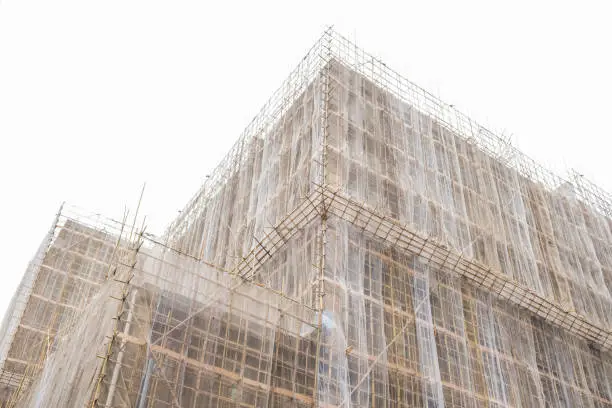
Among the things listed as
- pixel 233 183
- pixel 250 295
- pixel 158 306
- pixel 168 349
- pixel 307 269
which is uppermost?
pixel 233 183

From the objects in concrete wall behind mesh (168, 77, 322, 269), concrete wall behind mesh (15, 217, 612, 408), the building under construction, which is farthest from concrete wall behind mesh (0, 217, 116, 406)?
concrete wall behind mesh (15, 217, 612, 408)

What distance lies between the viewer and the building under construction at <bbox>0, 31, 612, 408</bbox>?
44.4 ft

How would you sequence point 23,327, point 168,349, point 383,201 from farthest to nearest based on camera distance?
point 23,327
point 383,201
point 168,349

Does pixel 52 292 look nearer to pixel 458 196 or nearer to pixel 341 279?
pixel 341 279

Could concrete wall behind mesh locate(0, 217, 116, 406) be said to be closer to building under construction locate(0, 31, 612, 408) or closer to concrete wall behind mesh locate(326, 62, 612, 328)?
building under construction locate(0, 31, 612, 408)

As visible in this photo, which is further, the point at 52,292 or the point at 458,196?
the point at 52,292

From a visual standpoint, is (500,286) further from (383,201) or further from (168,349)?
(168,349)

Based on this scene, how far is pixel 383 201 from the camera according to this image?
19094 mm

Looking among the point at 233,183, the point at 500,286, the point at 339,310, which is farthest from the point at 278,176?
the point at 500,286

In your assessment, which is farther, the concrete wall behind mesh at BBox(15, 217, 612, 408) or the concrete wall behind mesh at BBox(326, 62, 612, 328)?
the concrete wall behind mesh at BBox(326, 62, 612, 328)

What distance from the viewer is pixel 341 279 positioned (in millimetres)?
16594

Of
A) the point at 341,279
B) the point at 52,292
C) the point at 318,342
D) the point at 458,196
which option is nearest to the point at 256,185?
the point at 341,279

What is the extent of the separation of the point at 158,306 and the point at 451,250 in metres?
9.33

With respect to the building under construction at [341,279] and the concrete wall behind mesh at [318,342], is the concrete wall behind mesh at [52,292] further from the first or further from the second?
the concrete wall behind mesh at [318,342]
